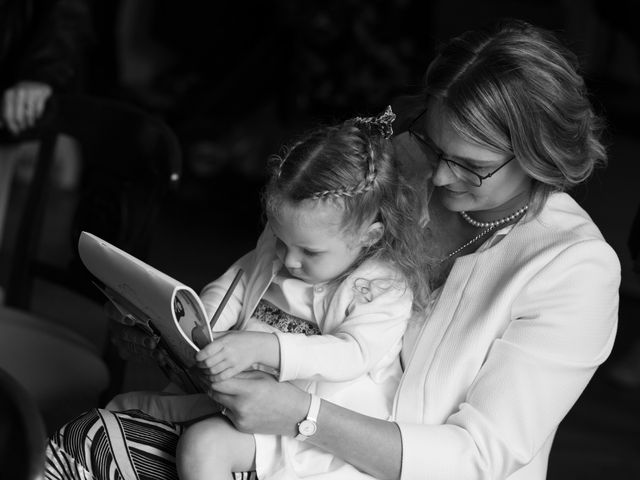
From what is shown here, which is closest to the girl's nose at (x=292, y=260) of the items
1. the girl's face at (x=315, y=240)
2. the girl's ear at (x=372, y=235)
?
the girl's face at (x=315, y=240)

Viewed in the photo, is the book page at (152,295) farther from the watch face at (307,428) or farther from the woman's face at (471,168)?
the woman's face at (471,168)

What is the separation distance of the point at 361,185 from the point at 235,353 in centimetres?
38

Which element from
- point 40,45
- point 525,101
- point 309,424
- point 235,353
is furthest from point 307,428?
point 40,45

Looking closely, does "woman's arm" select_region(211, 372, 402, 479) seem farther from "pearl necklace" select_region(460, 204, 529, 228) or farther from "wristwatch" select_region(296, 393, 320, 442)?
"pearl necklace" select_region(460, 204, 529, 228)

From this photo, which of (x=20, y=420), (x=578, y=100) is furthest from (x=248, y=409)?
(x=578, y=100)

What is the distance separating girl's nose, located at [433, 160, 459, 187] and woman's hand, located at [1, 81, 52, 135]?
48.7 inches

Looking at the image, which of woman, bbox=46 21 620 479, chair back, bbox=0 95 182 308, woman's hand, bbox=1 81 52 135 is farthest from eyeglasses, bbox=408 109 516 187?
woman's hand, bbox=1 81 52 135

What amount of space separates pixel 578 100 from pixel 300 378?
0.68 metres

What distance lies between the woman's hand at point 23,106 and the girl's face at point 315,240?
107 centimetres

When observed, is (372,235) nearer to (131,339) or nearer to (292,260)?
(292,260)

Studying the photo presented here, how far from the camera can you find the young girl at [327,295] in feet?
5.32

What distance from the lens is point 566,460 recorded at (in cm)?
321

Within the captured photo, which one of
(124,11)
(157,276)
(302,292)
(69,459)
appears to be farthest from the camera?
(124,11)

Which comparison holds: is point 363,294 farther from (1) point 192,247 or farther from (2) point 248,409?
(1) point 192,247
